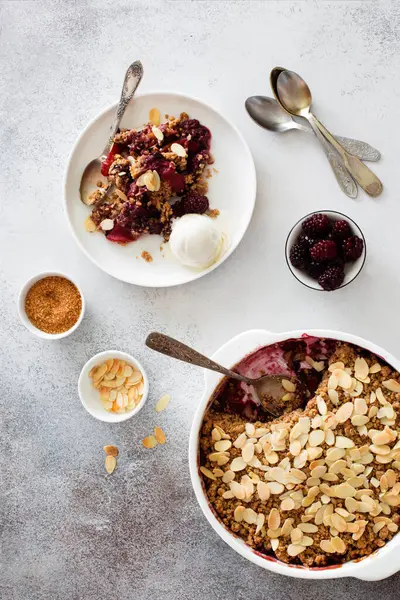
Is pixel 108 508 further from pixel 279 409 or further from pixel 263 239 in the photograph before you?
pixel 263 239

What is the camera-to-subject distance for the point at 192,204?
1800 millimetres

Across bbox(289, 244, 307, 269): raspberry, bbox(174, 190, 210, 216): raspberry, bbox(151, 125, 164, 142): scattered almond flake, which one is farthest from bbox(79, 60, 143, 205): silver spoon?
bbox(289, 244, 307, 269): raspberry

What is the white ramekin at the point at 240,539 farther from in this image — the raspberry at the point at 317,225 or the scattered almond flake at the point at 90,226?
the scattered almond flake at the point at 90,226

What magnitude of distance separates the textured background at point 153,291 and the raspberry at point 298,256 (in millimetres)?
114

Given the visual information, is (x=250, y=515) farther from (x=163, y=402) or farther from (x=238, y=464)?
(x=163, y=402)

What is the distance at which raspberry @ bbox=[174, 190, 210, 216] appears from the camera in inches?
70.9

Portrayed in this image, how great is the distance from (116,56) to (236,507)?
4.43 feet

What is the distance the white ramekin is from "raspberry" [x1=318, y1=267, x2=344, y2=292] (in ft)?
0.58

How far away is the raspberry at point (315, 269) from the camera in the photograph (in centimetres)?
174

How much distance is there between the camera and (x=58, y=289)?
187cm

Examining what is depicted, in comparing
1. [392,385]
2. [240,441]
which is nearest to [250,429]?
[240,441]

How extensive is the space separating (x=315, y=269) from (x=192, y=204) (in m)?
0.39

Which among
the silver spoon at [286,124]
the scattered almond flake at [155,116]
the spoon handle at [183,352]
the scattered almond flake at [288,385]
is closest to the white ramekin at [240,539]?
the spoon handle at [183,352]

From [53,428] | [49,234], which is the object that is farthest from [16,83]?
[53,428]
